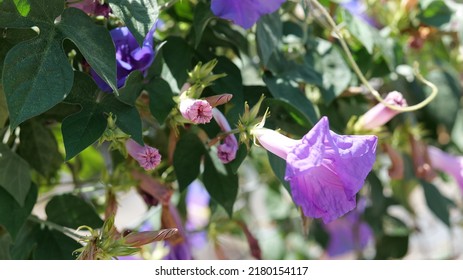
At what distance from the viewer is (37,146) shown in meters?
0.98

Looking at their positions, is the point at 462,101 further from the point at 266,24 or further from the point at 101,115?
the point at 101,115

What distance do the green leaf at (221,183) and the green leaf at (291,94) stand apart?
0.37 feet

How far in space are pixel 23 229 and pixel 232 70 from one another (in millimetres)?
334

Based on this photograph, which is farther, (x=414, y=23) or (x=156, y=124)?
(x=414, y=23)

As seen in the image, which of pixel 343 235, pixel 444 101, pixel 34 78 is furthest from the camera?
pixel 343 235

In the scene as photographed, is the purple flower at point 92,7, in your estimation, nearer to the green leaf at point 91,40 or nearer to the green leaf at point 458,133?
the green leaf at point 91,40

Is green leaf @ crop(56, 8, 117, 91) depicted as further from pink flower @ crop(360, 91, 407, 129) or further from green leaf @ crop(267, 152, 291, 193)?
pink flower @ crop(360, 91, 407, 129)

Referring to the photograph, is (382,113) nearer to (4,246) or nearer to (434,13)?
(434,13)

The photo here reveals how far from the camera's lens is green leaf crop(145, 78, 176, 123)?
0.85 metres

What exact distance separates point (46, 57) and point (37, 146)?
24cm

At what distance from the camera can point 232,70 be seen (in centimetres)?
93


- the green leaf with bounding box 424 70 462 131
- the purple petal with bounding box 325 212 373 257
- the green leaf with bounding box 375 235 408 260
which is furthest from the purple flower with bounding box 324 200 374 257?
the green leaf with bounding box 424 70 462 131

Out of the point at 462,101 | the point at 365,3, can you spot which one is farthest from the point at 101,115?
the point at 462,101

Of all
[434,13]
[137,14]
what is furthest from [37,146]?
[434,13]
